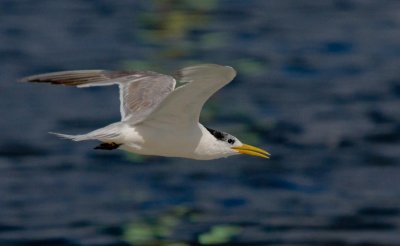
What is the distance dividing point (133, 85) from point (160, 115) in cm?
95

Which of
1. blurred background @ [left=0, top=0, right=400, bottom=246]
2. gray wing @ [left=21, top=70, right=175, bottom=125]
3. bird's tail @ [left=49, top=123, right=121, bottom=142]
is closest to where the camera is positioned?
bird's tail @ [left=49, top=123, right=121, bottom=142]

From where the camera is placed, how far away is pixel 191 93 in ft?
33.7

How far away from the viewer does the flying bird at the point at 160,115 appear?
1010 centimetres

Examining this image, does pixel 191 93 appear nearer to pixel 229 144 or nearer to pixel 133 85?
pixel 229 144

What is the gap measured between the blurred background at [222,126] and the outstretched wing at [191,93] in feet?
12.7

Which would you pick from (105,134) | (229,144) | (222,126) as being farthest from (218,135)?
(222,126)

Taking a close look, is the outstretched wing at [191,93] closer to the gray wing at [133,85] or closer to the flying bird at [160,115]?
the flying bird at [160,115]

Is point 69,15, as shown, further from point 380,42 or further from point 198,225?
point 198,225

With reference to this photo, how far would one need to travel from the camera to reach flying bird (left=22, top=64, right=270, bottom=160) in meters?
10.1

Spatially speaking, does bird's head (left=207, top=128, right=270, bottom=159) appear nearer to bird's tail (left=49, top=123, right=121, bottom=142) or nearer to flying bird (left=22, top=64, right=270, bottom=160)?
flying bird (left=22, top=64, right=270, bottom=160)

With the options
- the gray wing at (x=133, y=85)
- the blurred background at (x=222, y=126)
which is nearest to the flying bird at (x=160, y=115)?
the gray wing at (x=133, y=85)

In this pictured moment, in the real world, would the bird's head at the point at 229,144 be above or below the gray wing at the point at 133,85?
below

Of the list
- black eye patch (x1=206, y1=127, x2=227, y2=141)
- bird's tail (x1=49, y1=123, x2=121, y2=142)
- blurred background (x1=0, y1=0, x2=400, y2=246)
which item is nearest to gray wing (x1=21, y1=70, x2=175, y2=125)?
bird's tail (x1=49, y1=123, x2=121, y2=142)

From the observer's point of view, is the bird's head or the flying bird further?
the bird's head
